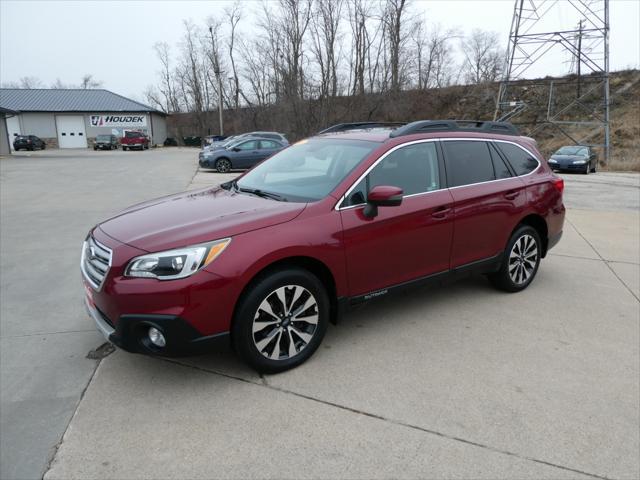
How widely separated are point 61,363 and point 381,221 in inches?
103

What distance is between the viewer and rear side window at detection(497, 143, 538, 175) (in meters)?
4.98

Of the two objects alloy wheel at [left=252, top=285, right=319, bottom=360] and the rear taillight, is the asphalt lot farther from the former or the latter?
the rear taillight

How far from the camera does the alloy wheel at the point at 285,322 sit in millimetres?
3186

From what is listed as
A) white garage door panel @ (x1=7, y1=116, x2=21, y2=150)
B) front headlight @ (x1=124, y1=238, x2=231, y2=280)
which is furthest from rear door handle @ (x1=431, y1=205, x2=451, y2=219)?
white garage door panel @ (x1=7, y1=116, x2=21, y2=150)

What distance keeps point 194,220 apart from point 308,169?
4.29 ft

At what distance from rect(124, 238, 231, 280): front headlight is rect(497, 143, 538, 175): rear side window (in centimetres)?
342

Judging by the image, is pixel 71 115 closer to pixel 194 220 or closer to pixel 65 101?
pixel 65 101

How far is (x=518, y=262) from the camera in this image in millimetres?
5012

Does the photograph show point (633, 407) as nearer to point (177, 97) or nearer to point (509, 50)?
point (509, 50)

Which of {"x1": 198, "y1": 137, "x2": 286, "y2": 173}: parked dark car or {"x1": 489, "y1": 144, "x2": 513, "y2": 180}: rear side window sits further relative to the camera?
{"x1": 198, "y1": 137, "x2": 286, "y2": 173}: parked dark car

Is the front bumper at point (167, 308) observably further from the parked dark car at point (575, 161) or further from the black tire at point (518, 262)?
the parked dark car at point (575, 161)

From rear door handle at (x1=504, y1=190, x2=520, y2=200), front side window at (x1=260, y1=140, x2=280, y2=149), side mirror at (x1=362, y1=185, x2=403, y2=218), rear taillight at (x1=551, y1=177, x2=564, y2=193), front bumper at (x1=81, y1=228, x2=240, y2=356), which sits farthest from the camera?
front side window at (x1=260, y1=140, x2=280, y2=149)

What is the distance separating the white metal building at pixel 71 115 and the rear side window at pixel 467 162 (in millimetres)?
50236

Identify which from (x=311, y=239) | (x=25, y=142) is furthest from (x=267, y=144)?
(x=25, y=142)
